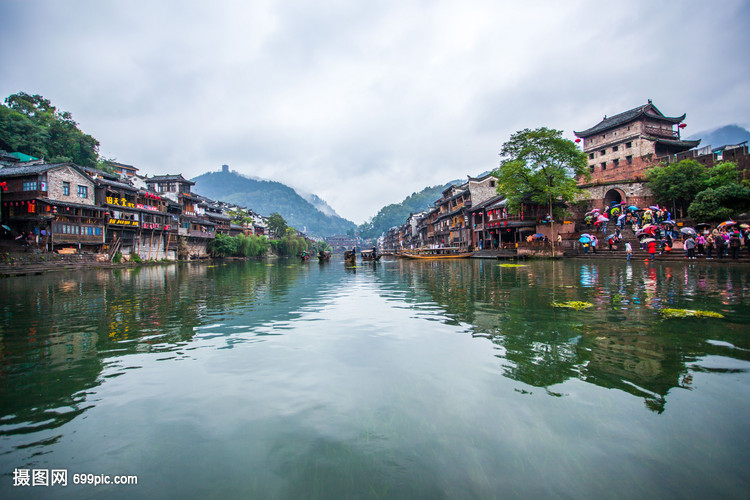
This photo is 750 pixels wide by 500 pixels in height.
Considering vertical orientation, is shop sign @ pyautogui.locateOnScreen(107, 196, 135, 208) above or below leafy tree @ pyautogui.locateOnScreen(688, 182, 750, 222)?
above

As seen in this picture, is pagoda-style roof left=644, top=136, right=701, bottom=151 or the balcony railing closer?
pagoda-style roof left=644, top=136, right=701, bottom=151

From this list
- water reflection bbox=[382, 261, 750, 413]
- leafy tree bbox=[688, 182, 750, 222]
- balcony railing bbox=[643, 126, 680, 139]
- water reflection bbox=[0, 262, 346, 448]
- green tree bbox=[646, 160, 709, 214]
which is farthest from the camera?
balcony railing bbox=[643, 126, 680, 139]

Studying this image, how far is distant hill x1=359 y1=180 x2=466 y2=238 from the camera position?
184 meters

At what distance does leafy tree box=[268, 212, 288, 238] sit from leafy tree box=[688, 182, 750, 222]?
266 feet

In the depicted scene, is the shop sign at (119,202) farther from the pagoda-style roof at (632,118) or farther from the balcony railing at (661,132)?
the balcony railing at (661,132)

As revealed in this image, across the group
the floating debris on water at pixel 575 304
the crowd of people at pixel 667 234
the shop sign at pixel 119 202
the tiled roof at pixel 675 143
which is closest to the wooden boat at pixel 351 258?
the crowd of people at pixel 667 234

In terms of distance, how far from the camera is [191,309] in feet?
38.1

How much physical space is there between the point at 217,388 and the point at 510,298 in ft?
31.7

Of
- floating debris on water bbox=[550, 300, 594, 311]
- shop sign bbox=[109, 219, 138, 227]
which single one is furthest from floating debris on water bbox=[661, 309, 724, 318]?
shop sign bbox=[109, 219, 138, 227]

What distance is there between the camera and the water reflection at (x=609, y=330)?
5086 mm

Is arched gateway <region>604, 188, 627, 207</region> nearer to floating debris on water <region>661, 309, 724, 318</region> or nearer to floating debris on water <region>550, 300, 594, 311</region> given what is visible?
floating debris on water <region>550, 300, 594, 311</region>

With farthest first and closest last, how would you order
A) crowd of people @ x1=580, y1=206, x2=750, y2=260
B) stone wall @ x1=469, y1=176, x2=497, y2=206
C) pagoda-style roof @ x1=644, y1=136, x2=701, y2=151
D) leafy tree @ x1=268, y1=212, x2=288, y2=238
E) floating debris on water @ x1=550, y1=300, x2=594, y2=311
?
leafy tree @ x1=268, y1=212, x2=288, y2=238
stone wall @ x1=469, y1=176, x2=497, y2=206
pagoda-style roof @ x1=644, y1=136, x2=701, y2=151
crowd of people @ x1=580, y1=206, x2=750, y2=260
floating debris on water @ x1=550, y1=300, x2=594, y2=311

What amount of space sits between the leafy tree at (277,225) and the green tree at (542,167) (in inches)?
2578

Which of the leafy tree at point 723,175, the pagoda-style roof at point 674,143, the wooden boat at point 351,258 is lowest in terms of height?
the wooden boat at point 351,258
